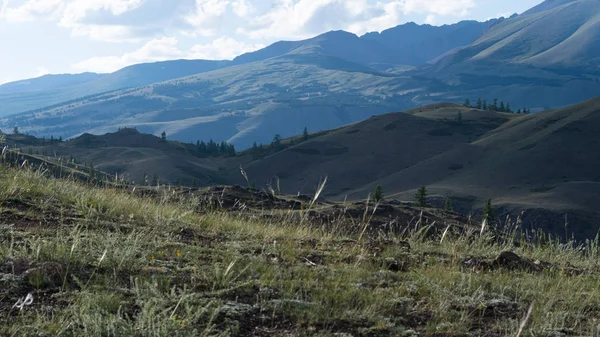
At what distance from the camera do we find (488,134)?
6708 inches

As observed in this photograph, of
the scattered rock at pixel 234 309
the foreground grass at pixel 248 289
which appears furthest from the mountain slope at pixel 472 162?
the scattered rock at pixel 234 309

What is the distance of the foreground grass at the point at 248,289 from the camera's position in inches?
155

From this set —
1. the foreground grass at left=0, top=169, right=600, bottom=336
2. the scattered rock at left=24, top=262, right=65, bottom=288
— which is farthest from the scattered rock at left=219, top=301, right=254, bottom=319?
the scattered rock at left=24, top=262, right=65, bottom=288

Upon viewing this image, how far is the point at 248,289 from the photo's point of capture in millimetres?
4773

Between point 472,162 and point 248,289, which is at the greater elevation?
point 248,289

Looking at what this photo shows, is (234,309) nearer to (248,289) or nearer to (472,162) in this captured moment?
(248,289)

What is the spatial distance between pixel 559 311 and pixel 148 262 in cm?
367

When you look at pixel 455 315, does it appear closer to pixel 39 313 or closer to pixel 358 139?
pixel 39 313

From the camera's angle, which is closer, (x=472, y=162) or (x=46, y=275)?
(x=46, y=275)

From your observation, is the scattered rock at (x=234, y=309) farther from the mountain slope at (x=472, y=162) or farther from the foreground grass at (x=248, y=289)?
the mountain slope at (x=472, y=162)

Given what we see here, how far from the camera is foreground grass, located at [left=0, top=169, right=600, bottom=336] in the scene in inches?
155

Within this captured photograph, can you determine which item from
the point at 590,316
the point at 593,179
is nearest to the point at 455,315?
the point at 590,316

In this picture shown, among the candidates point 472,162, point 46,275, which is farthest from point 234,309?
point 472,162

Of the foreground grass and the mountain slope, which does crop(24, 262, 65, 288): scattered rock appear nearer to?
the foreground grass
